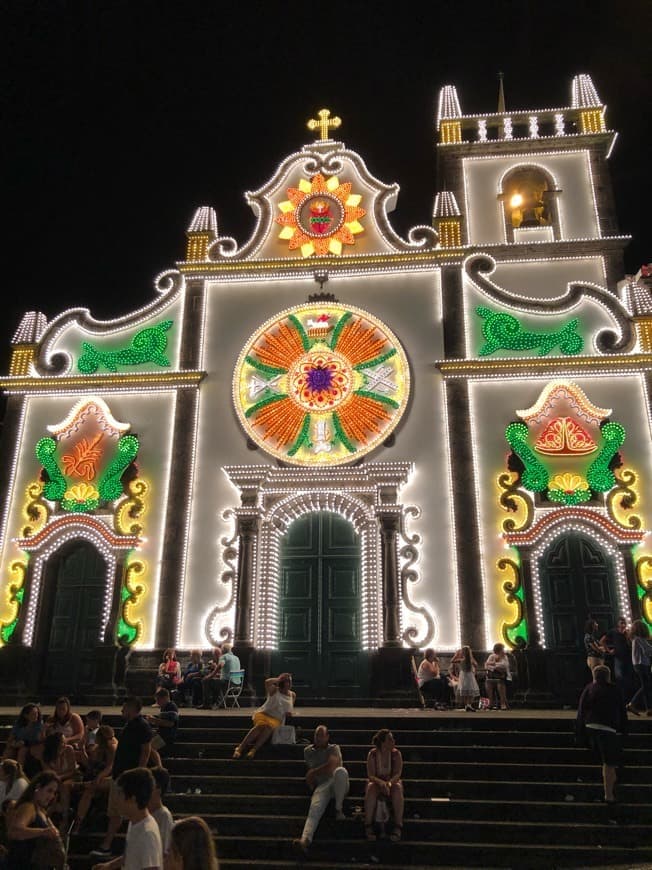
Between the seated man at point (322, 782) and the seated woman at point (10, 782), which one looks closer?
the seated woman at point (10, 782)

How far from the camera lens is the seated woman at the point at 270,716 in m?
10.2

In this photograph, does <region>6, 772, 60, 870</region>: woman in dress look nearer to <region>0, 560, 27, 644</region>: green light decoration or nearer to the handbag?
the handbag

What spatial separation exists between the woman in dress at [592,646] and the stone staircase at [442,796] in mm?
2117

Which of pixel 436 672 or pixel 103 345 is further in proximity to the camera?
pixel 103 345

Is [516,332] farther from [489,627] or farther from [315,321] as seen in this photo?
[489,627]

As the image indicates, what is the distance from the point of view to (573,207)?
66.3ft

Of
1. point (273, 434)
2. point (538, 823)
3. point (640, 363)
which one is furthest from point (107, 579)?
point (640, 363)

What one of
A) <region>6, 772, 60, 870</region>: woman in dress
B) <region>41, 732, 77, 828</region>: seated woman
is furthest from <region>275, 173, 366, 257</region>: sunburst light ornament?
<region>6, 772, 60, 870</region>: woman in dress

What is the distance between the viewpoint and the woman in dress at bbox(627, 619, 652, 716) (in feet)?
39.3

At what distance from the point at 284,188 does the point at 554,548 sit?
11837 mm

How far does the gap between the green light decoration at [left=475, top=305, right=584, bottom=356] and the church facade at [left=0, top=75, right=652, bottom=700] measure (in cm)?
5

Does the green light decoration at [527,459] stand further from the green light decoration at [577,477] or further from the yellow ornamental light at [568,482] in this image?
the yellow ornamental light at [568,482]

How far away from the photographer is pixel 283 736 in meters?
10.3

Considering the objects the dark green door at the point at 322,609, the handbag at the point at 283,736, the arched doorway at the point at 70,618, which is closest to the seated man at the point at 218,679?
the dark green door at the point at 322,609
